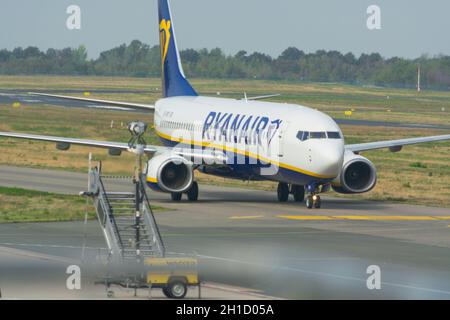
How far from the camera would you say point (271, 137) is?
4609 cm

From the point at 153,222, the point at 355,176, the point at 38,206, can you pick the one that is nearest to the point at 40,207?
the point at 38,206

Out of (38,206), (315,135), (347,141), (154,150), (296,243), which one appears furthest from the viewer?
(347,141)

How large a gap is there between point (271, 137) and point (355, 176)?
14.2 feet

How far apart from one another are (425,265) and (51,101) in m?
126

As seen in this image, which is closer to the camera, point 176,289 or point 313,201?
point 176,289

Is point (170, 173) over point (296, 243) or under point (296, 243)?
over

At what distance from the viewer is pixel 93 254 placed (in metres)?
32.6

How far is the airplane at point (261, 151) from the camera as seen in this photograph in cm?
4478

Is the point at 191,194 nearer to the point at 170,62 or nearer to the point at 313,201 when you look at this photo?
the point at 313,201

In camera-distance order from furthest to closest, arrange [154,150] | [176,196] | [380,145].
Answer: [380,145] → [154,150] → [176,196]

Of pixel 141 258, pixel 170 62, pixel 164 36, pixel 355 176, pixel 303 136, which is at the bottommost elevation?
pixel 355 176

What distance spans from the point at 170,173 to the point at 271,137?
4.52 meters

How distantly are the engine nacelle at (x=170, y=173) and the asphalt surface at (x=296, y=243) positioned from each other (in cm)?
86

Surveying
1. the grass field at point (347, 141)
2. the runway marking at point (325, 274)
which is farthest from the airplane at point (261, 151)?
the runway marking at point (325, 274)
